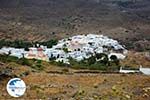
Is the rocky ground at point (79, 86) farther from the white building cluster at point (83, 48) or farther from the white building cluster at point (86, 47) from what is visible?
the white building cluster at point (86, 47)

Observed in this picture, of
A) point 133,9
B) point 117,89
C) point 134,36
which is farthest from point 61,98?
point 133,9

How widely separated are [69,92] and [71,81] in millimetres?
1726

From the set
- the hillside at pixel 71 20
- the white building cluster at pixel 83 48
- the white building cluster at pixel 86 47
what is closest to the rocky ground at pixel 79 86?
the white building cluster at pixel 83 48
